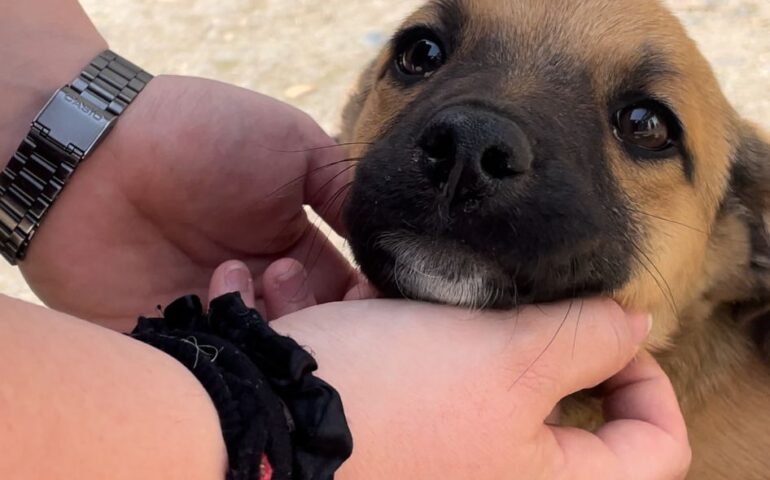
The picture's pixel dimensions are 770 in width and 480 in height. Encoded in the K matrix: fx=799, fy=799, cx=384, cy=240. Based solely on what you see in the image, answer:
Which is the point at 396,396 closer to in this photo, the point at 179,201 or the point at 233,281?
the point at 233,281

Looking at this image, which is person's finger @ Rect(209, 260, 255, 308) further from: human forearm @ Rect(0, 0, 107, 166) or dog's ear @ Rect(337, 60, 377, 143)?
human forearm @ Rect(0, 0, 107, 166)

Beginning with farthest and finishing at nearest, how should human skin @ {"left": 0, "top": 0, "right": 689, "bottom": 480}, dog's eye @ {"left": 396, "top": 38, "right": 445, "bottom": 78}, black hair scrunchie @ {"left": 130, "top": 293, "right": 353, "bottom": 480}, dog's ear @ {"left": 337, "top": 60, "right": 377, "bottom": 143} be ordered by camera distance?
dog's ear @ {"left": 337, "top": 60, "right": 377, "bottom": 143}, dog's eye @ {"left": 396, "top": 38, "right": 445, "bottom": 78}, black hair scrunchie @ {"left": 130, "top": 293, "right": 353, "bottom": 480}, human skin @ {"left": 0, "top": 0, "right": 689, "bottom": 480}

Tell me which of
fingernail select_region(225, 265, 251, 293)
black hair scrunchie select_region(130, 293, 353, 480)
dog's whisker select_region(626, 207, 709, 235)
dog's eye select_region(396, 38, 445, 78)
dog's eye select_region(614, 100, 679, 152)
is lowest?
fingernail select_region(225, 265, 251, 293)

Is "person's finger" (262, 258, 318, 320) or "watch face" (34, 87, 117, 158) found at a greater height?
"watch face" (34, 87, 117, 158)

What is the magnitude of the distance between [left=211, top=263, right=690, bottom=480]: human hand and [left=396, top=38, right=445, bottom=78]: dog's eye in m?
0.83

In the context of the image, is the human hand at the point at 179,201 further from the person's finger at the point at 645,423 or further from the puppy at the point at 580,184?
the person's finger at the point at 645,423

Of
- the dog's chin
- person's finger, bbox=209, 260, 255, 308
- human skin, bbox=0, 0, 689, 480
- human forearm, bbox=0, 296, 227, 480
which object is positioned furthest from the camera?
person's finger, bbox=209, 260, 255, 308

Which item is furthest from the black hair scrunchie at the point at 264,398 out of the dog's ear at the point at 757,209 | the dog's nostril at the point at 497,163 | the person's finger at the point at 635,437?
the dog's ear at the point at 757,209

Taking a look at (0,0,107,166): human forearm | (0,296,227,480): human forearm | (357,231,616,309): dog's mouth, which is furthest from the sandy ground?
(0,296,227,480): human forearm

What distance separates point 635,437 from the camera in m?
2.03

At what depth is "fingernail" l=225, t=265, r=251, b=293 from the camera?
2531 millimetres

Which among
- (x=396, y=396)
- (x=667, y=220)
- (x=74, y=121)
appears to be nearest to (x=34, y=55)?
(x=74, y=121)

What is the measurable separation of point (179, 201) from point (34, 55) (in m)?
0.70

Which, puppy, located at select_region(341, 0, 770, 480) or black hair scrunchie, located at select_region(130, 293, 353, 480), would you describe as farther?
puppy, located at select_region(341, 0, 770, 480)
